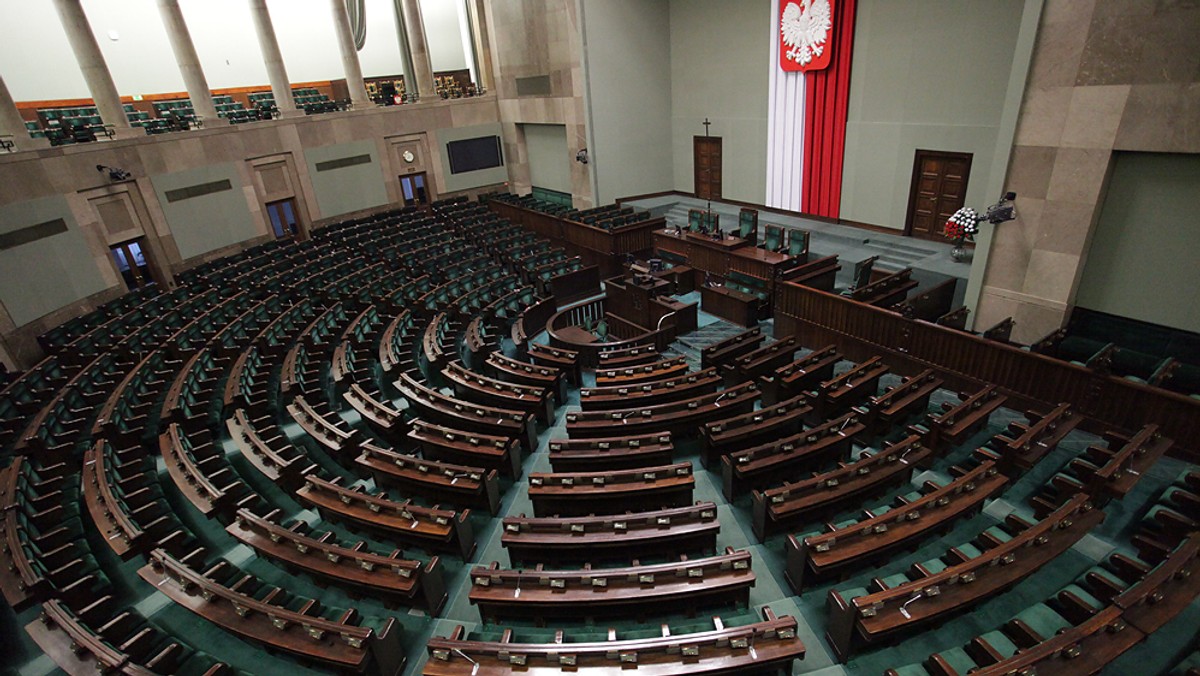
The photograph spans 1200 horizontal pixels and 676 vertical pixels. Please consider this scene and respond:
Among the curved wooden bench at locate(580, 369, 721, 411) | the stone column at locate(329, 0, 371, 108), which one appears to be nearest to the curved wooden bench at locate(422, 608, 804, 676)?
the curved wooden bench at locate(580, 369, 721, 411)

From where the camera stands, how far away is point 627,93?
16469 mm

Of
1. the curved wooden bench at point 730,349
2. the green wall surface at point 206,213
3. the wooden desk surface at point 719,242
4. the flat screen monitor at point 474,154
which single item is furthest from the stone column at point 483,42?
the curved wooden bench at point 730,349

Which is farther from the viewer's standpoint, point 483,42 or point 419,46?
point 483,42

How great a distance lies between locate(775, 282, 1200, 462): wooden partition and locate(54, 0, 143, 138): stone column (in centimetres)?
1451

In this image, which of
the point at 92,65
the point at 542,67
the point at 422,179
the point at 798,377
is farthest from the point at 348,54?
the point at 798,377

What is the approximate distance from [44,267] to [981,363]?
15777 millimetres

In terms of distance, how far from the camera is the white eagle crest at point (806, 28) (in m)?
12.5

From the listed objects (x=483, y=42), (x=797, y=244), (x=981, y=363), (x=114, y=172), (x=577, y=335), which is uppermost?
(x=483, y=42)

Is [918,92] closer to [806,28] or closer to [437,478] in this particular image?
[806,28]

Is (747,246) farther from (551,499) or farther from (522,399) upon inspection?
(551,499)

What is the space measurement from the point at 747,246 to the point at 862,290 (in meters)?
2.99

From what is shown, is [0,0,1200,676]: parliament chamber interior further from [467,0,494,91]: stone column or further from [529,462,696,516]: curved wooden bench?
[467,0,494,91]: stone column

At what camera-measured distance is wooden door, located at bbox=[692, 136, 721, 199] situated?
53.5 feet

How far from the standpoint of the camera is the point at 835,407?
6492 mm
